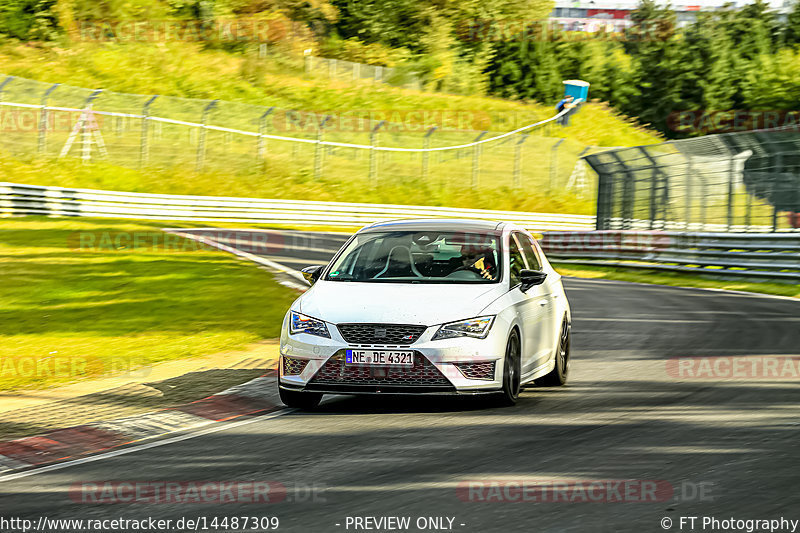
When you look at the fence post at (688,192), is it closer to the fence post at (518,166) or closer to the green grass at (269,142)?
the green grass at (269,142)

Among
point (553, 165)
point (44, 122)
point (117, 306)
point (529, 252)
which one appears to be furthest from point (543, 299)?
point (553, 165)

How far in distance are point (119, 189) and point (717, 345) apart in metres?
33.3

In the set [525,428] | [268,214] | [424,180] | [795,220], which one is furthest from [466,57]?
[525,428]

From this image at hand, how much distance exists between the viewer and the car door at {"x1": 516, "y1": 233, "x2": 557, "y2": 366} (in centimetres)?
972

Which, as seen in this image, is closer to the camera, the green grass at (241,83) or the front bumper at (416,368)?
the front bumper at (416,368)

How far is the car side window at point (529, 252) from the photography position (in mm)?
10242

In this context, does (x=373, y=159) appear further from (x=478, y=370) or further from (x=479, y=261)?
(x=478, y=370)

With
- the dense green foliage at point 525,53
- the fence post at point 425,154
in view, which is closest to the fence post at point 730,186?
the fence post at point 425,154

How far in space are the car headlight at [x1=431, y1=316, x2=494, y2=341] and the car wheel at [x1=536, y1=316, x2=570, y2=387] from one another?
1.70 metres

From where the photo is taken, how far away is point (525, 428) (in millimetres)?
7949

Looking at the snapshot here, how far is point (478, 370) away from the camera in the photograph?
333 inches

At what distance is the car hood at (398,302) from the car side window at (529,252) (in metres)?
1.21

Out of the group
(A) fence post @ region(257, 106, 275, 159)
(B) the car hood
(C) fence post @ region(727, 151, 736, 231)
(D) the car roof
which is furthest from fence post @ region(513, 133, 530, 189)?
(B) the car hood
